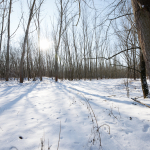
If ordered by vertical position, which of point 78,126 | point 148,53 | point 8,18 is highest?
point 8,18

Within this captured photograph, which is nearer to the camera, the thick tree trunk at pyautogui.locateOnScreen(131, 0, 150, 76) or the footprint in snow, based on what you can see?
the thick tree trunk at pyautogui.locateOnScreen(131, 0, 150, 76)

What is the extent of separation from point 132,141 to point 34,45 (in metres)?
17.8

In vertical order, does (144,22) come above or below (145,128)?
above

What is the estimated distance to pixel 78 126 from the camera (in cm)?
167

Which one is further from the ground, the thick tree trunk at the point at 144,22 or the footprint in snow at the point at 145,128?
the thick tree trunk at the point at 144,22

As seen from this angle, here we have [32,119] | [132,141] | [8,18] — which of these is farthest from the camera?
[8,18]

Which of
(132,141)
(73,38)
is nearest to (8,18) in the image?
(73,38)

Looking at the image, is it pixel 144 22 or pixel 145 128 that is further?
pixel 145 128

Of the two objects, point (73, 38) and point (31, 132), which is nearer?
Result: point (31, 132)

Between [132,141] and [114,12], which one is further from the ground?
[114,12]

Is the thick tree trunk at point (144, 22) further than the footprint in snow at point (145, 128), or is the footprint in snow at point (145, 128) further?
the footprint in snow at point (145, 128)

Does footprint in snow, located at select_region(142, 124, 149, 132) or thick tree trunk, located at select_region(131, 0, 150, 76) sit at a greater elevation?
thick tree trunk, located at select_region(131, 0, 150, 76)

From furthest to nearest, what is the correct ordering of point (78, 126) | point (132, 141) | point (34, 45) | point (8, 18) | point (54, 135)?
point (34, 45), point (8, 18), point (78, 126), point (54, 135), point (132, 141)

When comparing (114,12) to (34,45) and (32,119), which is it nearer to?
(32,119)
